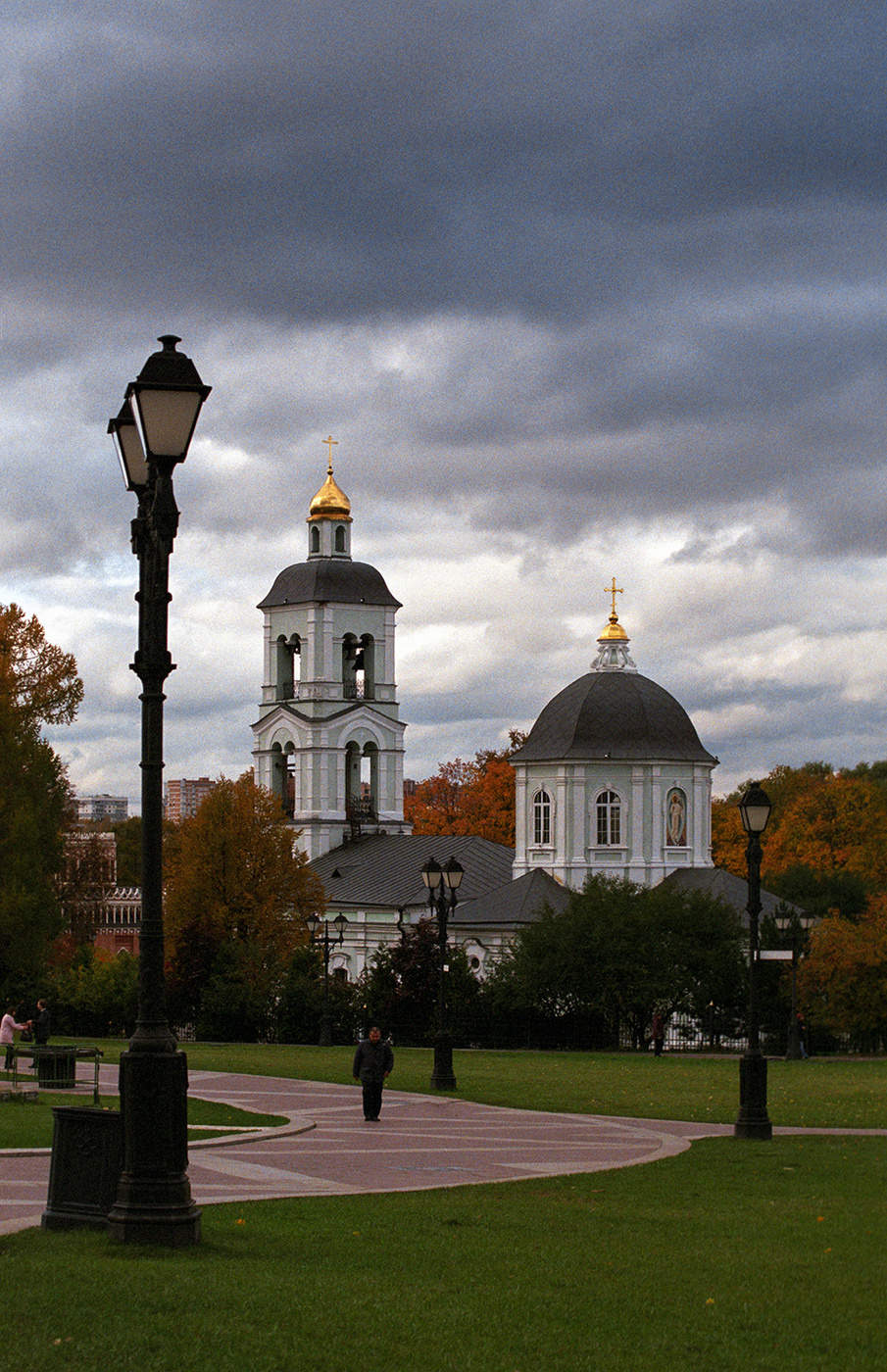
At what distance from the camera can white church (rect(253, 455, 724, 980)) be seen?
73625 mm

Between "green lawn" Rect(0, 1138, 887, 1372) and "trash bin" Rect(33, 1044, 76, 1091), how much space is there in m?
11.9

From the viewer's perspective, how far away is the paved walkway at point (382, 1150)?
52.0 ft

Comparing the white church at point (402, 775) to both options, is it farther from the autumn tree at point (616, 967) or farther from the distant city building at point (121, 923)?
the distant city building at point (121, 923)

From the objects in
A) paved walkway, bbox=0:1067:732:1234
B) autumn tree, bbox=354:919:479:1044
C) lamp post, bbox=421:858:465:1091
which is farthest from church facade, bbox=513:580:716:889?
paved walkway, bbox=0:1067:732:1234

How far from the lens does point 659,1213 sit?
14492mm

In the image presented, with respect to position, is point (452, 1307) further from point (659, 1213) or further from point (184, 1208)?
point (659, 1213)

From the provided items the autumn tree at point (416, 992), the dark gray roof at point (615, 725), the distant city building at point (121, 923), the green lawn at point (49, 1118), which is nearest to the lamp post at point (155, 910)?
the green lawn at point (49, 1118)

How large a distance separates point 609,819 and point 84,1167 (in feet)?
205

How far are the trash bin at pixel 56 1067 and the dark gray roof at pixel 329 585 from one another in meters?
60.4

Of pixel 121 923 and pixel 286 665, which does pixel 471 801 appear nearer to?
pixel 286 665

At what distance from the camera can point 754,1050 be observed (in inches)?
880

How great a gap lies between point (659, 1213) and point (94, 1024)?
43.3m

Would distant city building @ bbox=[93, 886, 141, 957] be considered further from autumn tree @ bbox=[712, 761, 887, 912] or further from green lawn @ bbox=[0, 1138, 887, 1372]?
green lawn @ bbox=[0, 1138, 887, 1372]

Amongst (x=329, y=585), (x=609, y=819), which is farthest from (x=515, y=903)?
(x=329, y=585)
